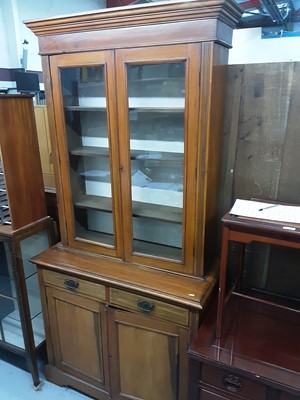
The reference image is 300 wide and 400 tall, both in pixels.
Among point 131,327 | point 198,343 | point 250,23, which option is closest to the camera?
point 198,343

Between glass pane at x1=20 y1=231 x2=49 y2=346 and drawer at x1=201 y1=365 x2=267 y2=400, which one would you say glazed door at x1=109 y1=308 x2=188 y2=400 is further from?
glass pane at x1=20 y1=231 x2=49 y2=346

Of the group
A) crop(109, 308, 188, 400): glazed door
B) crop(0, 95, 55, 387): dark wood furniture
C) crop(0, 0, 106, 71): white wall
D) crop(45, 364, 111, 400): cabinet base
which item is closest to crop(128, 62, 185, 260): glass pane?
crop(109, 308, 188, 400): glazed door

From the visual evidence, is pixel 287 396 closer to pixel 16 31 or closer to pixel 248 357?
pixel 248 357

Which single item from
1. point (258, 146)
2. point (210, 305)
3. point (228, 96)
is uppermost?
point (228, 96)

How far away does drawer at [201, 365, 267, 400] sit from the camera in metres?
1.19

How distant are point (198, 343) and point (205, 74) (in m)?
1.10

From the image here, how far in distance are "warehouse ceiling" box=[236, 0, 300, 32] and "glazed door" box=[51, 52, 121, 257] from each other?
8.22 feet

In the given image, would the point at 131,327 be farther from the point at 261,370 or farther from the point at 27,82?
the point at 27,82

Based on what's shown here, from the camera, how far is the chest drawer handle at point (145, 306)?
4.78 feet

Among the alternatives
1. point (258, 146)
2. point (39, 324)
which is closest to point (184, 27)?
point (258, 146)

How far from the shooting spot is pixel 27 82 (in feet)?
9.73

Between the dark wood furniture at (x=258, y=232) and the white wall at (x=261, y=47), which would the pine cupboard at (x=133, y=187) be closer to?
the dark wood furniture at (x=258, y=232)

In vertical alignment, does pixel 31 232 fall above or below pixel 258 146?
below

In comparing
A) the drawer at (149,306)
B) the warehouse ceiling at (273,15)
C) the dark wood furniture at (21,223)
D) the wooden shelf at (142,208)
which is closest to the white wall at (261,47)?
the warehouse ceiling at (273,15)
